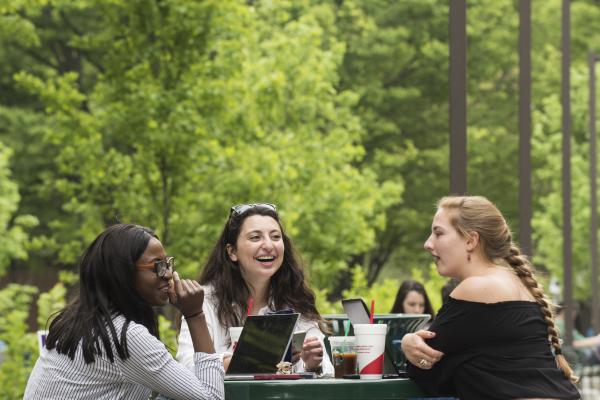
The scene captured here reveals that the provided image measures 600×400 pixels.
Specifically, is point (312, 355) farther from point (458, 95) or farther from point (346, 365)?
point (458, 95)

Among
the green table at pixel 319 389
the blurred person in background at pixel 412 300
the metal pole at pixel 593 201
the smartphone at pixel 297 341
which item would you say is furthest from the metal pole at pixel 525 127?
the metal pole at pixel 593 201

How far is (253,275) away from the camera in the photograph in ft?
22.9

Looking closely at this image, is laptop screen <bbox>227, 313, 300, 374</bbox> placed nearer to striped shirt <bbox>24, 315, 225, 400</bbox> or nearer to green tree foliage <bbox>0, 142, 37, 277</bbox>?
striped shirt <bbox>24, 315, 225, 400</bbox>

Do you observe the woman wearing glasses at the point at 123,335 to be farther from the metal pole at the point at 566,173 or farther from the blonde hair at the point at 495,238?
the metal pole at the point at 566,173

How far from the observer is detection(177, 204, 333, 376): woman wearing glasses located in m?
6.89

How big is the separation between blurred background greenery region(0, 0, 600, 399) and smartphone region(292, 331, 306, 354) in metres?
1.02

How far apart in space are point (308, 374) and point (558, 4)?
33725 millimetres

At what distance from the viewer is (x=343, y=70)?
35750 mm

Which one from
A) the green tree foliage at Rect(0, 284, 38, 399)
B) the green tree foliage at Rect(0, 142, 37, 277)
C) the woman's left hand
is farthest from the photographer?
the green tree foliage at Rect(0, 142, 37, 277)

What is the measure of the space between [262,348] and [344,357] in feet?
1.27

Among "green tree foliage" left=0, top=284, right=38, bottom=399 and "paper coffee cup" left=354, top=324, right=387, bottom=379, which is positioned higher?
"paper coffee cup" left=354, top=324, right=387, bottom=379

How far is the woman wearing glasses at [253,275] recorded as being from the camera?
6887 millimetres

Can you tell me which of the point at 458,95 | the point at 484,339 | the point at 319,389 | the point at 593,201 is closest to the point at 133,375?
the point at 319,389

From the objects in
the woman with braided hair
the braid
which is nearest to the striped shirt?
Answer: the woman with braided hair
